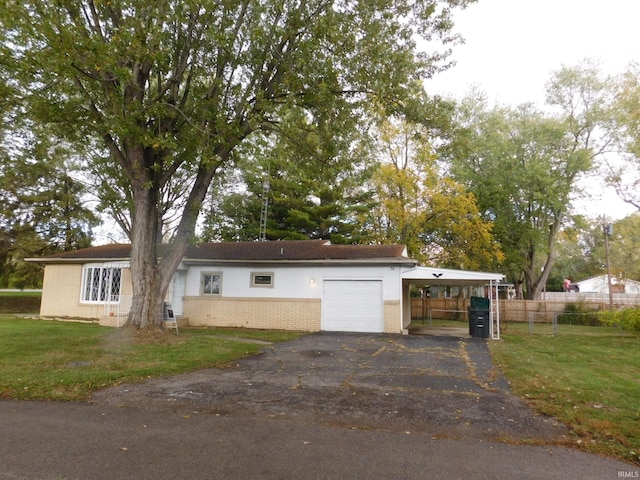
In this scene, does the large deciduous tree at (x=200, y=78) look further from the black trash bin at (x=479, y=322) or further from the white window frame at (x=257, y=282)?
the black trash bin at (x=479, y=322)

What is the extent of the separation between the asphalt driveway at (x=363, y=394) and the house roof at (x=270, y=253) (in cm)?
576

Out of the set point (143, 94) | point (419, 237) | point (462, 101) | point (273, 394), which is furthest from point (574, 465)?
point (462, 101)

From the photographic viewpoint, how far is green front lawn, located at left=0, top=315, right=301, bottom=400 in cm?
597

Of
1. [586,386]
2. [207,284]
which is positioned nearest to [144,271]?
[207,284]

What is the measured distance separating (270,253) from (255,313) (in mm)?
2592

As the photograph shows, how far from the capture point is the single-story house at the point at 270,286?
14.4 meters

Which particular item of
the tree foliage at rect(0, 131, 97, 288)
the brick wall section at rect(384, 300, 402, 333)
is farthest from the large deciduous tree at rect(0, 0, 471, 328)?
the tree foliage at rect(0, 131, 97, 288)

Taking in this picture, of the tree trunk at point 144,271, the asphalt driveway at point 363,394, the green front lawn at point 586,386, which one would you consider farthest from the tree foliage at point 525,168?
the tree trunk at point 144,271

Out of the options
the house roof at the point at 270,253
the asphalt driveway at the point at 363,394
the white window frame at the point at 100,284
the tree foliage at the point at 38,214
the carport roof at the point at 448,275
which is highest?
the tree foliage at the point at 38,214

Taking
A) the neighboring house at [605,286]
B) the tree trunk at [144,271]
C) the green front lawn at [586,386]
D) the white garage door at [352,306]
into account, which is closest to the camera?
the green front lawn at [586,386]

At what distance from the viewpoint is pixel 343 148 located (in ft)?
40.4

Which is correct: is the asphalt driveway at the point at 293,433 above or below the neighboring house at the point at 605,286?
below

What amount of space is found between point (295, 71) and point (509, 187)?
72.3 ft

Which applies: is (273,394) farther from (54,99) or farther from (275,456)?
(54,99)
